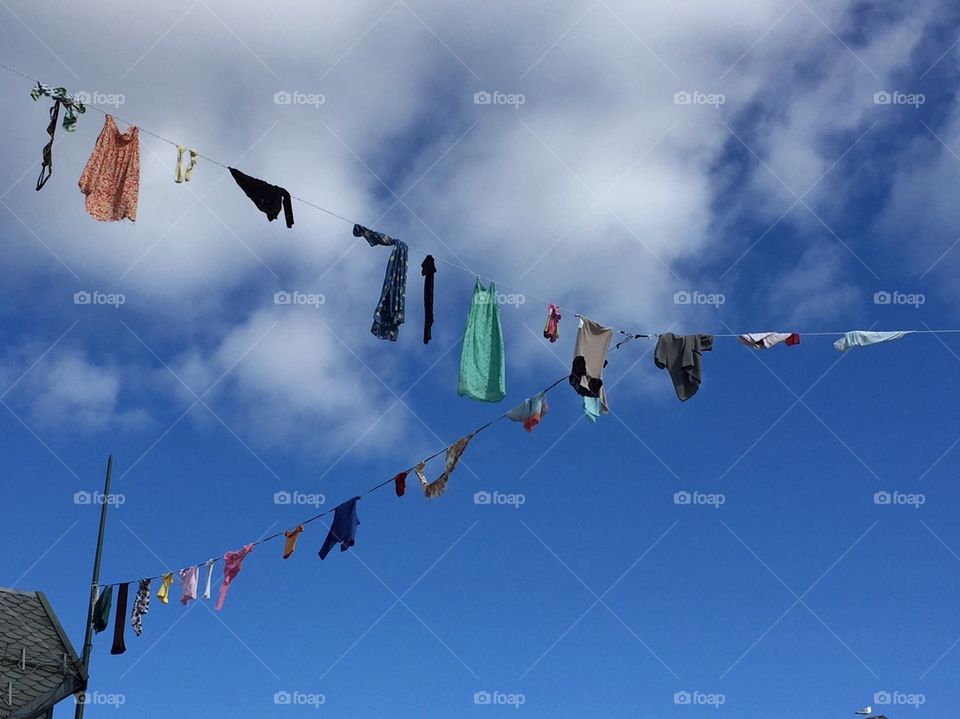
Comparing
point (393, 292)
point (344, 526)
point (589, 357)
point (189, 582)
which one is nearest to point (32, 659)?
point (189, 582)

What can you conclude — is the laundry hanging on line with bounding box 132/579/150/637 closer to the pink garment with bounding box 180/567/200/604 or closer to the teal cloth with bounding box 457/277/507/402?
the pink garment with bounding box 180/567/200/604

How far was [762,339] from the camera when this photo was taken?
562 inches

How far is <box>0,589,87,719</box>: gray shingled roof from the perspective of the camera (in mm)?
17609

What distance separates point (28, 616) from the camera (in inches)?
793

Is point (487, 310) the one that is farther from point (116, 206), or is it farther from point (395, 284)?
point (116, 206)

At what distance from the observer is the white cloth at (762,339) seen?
1426 centimetres

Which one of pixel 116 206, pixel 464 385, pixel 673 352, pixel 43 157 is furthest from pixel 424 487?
pixel 43 157

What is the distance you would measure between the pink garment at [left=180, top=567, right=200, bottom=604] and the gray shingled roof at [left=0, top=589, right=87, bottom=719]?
216 cm

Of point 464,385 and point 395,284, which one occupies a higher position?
point 395,284

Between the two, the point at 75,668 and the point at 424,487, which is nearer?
the point at 424,487

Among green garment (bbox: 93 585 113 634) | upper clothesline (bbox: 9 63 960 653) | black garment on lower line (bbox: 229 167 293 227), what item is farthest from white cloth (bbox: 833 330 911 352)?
green garment (bbox: 93 585 113 634)

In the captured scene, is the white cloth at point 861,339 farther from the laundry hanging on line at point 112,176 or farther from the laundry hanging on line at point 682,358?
the laundry hanging on line at point 112,176

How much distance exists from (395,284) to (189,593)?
8117mm

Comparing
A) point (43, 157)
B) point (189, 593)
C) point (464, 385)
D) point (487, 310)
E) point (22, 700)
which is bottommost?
point (22, 700)
